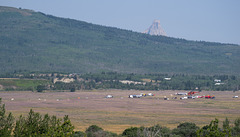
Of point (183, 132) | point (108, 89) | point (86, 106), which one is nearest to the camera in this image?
point (183, 132)

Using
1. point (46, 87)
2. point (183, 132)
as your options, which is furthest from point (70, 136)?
point (46, 87)

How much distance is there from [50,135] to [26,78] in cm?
16238

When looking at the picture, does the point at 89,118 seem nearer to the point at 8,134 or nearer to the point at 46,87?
the point at 8,134

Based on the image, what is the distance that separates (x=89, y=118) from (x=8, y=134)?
4571cm

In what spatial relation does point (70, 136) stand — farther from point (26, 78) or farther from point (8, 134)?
point (26, 78)

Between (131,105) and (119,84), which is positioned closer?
(131,105)

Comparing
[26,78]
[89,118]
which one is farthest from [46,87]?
[89,118]

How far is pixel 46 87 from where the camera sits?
16688cm

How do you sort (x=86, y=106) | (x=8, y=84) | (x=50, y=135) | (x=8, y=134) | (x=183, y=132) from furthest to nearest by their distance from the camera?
1. (x=8, y=84)
2. (x=86, y=106)
3. (x=183, y=132)
4. (x=8, y=134)
5. (x=50, y=135)

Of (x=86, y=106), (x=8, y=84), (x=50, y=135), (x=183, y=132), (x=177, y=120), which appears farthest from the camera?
(x=8, y=84)

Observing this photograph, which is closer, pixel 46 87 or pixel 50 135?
pixel 50 135

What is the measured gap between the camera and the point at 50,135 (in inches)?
1268

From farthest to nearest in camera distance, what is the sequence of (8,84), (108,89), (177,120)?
(108,89)
(8,84)
(177,120)

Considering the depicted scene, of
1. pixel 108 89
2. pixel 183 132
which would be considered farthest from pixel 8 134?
pixel 108 89
